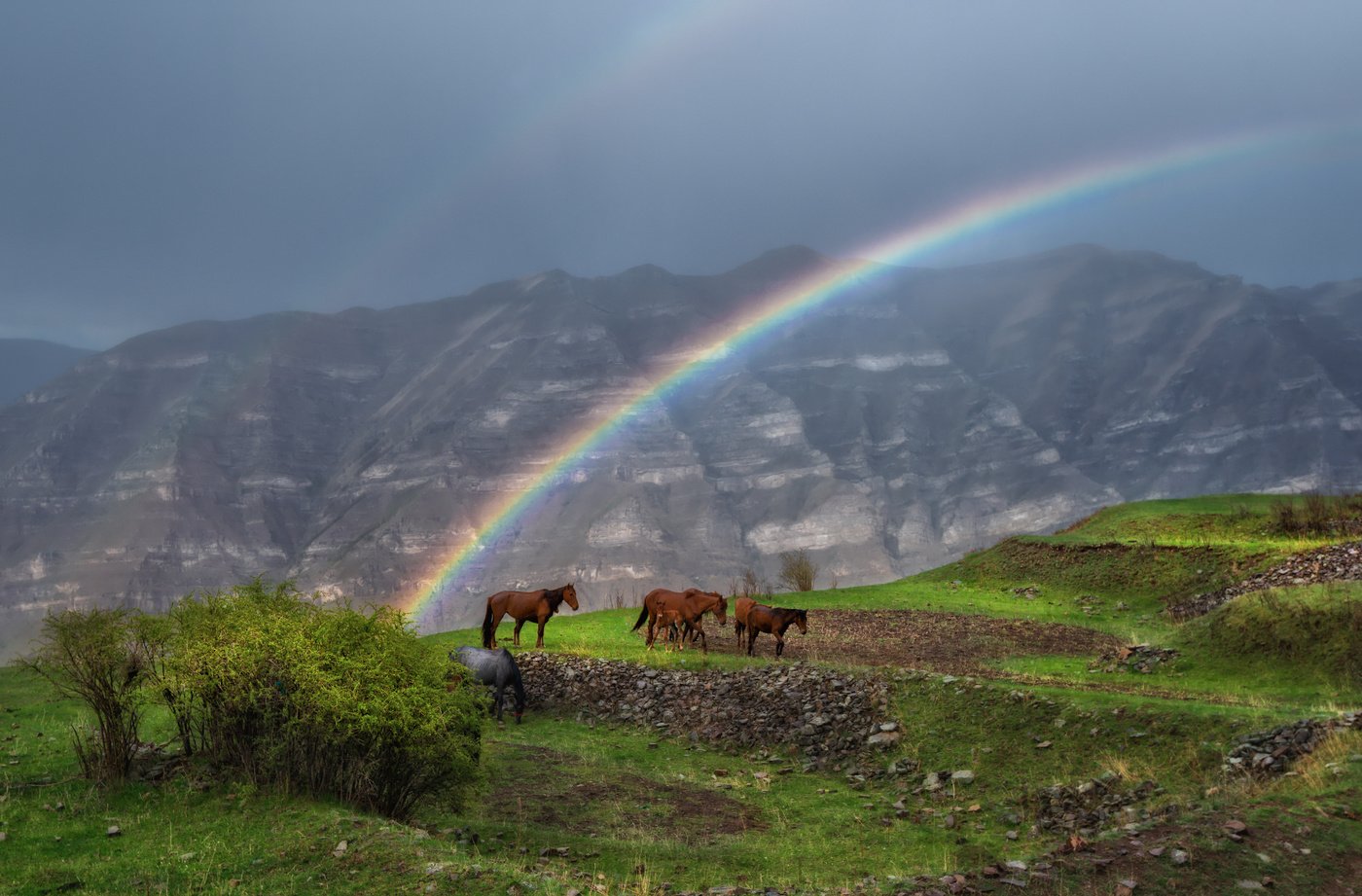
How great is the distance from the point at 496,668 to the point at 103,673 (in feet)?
35.2

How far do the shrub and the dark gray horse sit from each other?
944 centimetres

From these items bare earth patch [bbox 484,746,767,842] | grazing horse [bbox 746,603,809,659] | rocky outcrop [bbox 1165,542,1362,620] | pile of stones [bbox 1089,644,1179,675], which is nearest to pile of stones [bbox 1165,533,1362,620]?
rocky outcrop [bbox 1165,542,1362,620]

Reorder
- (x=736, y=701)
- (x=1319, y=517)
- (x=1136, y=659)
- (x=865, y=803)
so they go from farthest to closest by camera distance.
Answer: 1. (x=1319, y=517)
2. (x=1136, y=659)
3. (x=736, y=701)
4. (x=865, y=803)

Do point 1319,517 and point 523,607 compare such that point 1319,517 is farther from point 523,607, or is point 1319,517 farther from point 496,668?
point 496,668

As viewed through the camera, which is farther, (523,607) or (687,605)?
(523,607)

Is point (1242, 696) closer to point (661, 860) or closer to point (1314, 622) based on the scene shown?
point (1314, 622)

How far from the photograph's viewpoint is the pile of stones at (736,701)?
2075cm

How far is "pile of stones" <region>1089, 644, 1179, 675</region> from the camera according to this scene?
81.4ft

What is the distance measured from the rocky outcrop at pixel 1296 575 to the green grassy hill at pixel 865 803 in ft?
19.2

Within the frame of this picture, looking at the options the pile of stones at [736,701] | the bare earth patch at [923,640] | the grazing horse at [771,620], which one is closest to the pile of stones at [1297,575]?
the bare earth patch at [923,640]

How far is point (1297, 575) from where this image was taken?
3216cm

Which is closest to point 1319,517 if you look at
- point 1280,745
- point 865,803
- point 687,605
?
point 687,605

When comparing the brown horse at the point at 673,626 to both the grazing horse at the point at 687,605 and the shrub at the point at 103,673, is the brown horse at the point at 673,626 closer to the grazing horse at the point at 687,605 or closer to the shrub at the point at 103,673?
the grazing horse at the point at 687,605

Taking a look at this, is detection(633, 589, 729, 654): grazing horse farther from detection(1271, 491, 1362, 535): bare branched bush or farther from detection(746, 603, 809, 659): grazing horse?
detection(1271, 491, 1362, 535): bare branched bush
